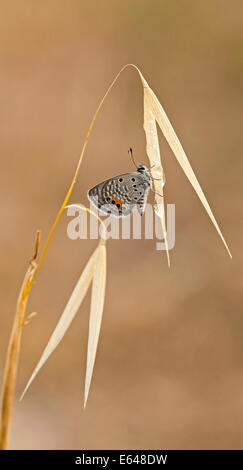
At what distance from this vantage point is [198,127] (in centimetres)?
148

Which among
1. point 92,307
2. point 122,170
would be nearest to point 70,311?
point 92,307

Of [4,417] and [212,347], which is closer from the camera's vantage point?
[4,417]

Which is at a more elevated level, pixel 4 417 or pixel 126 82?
pixel 126 82

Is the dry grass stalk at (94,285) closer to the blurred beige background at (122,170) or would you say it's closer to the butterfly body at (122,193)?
the butterfly body at (122,193)

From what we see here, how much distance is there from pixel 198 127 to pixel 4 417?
134cm

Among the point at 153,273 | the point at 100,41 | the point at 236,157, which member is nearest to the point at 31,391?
the point at 153,273

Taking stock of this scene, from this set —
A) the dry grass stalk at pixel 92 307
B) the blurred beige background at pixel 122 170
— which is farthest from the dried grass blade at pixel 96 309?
the blurred beige background at pixel 122 170

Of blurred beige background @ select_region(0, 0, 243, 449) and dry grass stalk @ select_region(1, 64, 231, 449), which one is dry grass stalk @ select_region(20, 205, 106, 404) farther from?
blurred beige background @ select_region(0, 0, 243, 449)

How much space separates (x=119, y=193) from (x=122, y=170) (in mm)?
1166

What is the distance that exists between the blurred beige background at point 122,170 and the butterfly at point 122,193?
961 mm

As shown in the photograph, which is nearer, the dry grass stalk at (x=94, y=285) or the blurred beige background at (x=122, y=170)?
the dry grass stalk at (x=94, y=285)

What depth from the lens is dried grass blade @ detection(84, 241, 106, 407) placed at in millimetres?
255

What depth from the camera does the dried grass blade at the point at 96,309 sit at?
0.26m
